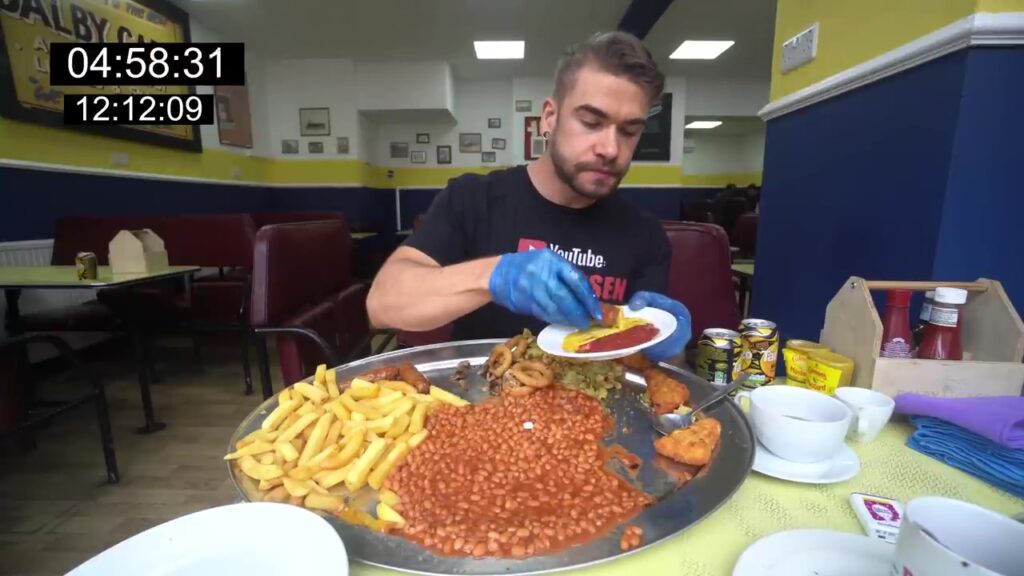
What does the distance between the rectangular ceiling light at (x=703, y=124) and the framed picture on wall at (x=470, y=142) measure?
224 inches

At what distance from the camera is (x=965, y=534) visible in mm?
443

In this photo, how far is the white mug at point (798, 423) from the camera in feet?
2.46

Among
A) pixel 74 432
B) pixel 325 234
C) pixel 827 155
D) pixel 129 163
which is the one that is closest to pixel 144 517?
pixel 74 432

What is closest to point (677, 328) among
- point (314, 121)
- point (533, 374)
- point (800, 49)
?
point (533, 374)

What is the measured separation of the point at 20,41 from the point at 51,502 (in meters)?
3.73

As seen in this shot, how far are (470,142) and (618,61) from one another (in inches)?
369

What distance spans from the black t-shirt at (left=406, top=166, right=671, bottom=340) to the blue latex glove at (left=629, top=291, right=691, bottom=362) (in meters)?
0.41

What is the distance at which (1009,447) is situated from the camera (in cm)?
74

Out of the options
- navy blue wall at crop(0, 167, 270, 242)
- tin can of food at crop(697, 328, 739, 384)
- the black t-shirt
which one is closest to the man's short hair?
the black t-shirt

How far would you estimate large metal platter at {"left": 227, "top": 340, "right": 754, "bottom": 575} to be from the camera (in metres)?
0.58

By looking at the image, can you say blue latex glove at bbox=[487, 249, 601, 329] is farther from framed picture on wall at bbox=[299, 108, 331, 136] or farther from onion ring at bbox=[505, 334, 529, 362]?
framed picture on wall at bbox=[299, 108, 331, 136]

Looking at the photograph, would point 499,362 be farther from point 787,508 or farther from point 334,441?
point 787,508

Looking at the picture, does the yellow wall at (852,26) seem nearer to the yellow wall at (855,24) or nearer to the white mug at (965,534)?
the yellow wall at (855,24)

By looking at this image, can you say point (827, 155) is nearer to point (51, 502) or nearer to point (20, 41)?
point (51, 502)
